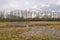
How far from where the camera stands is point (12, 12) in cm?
8575

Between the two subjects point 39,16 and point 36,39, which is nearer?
point 36,39

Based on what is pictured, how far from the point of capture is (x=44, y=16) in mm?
83062

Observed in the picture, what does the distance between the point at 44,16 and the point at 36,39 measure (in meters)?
67.7

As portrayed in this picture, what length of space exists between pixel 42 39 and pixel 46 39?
0.35 m

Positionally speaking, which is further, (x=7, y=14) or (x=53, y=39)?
(x=7, y=14)

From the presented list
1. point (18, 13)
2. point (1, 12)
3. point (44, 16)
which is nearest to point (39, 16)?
point (44, 16)

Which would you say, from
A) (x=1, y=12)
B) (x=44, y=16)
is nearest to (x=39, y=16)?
(x=44, y=16)

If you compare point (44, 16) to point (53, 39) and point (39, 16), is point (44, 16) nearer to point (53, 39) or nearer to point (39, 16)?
point (39, 16)

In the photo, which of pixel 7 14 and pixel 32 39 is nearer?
pixel 32 39

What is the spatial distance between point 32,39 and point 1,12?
71475 millimetres

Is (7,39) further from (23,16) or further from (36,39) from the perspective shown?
(23,16)

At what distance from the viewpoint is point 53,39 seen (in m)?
15.1

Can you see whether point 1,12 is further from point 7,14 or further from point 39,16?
point 39,16

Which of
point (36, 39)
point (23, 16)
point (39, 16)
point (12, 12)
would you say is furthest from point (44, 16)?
point (36, 39)
